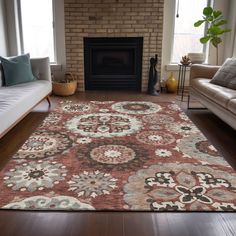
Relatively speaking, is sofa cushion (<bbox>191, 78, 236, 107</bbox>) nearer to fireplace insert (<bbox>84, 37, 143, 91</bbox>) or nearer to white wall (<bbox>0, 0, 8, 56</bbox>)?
fireplace insert (<bbox>84, 37, 143, 91</bbox>)

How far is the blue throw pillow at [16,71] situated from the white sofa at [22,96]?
0.07 meters

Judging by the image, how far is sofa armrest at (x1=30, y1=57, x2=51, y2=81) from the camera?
390cm

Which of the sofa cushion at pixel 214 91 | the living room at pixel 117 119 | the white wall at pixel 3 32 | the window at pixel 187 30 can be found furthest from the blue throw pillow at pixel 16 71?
the window at pixel 187 30

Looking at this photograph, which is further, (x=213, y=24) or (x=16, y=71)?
(x=213, y=24)

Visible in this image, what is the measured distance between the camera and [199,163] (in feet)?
7.39

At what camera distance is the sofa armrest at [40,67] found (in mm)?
3902

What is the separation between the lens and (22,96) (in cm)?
296

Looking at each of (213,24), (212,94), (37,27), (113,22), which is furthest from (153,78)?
(37,27)

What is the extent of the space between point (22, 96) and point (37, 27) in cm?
263

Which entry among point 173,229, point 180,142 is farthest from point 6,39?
point 173,229

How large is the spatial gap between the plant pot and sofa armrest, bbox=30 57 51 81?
0.73 metres

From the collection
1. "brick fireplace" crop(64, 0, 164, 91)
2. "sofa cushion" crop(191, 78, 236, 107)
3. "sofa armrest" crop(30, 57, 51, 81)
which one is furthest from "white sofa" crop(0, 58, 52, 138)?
"sofa cushion" crop(191, 78, 236, 107)

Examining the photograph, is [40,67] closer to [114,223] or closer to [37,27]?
[37,27]

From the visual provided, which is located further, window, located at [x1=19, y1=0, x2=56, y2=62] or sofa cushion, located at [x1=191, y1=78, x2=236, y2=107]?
window, located at [x1=19, y1=0, x2=56, y2=62]
